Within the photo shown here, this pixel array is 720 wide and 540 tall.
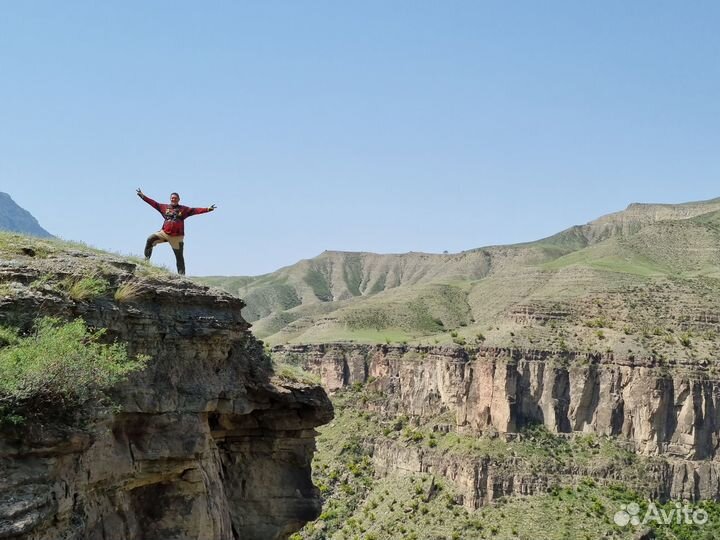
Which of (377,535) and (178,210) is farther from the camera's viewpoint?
(377,535)

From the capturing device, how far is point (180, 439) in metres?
16.8

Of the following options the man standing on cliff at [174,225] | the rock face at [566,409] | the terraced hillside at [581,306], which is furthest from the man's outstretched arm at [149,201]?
the rock face at [566,409]

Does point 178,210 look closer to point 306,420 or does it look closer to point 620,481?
point 306,420

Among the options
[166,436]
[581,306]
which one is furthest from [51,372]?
[581,306]

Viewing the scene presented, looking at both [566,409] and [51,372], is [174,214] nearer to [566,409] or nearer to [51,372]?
[51,372]

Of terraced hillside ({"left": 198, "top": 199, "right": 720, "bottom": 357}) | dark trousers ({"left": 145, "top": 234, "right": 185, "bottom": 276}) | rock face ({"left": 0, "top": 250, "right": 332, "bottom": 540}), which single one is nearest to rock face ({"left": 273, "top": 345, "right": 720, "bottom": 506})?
terraced hillside ({"left": 198, "top": 199, "right": 720, "bottom": 357})

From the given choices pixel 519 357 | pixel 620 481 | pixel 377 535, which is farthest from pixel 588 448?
pixel 377 535

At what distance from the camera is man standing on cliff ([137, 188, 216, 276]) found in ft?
66.2

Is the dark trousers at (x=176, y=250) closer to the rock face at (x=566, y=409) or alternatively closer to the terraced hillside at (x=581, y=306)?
the terraced hillside at (x=581, y=306)

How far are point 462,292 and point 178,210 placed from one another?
130m

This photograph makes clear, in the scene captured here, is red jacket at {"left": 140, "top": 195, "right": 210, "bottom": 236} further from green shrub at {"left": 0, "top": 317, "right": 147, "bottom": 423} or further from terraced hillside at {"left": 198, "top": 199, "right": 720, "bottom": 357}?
terraced hillside at {"left": 198, "top": 199, "right": 720, "bottom": 357}

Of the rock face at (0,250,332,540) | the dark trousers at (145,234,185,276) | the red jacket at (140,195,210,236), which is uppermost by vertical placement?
the red jacket at (140,195,210,236)

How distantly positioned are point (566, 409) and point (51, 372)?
8168cm

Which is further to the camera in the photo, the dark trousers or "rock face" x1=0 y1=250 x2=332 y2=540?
the dark trousers
